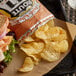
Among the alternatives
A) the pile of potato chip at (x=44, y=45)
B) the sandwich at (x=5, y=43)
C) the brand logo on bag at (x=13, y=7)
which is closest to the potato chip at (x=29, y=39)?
the pile of potato chip at (x=44, y=45)

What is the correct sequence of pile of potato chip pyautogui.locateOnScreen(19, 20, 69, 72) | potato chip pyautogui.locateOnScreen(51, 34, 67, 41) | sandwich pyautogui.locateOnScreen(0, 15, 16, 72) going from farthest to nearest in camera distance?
potato chip pyautogui.locateOnScreen(51, 34, 67, 41), pile of potato chip pyautogui.locateOnScreen(19, 20, 69, 72), sandwich pyautogui.locateOnScreen(0, 15, 16, 72)

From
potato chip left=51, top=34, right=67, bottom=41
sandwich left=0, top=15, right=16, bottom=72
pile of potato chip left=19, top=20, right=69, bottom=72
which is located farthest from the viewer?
potato chip left=51, top=34, right=67, bottom=41

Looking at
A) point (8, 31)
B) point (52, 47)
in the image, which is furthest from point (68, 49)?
point (8, 31)

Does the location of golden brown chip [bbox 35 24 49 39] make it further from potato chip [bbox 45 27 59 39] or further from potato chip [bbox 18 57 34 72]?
potato chip [bbox 18 57 34 72]

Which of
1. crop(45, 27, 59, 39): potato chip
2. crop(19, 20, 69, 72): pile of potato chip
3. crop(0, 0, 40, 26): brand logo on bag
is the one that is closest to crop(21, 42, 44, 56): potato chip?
crop(19, 20, 69, 72): pile of potato chip

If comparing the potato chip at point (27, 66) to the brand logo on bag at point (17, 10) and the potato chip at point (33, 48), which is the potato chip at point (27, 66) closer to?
the potato chip at point (33, 48)

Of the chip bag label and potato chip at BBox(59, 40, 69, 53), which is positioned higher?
the chip bag label

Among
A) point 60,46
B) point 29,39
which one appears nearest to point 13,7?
point 29,39

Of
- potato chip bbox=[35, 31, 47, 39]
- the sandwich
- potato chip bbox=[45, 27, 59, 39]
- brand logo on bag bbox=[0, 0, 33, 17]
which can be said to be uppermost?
brand logo on bag bbox=[0, 0, 33, 17]

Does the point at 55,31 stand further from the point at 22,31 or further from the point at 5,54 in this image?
the point at 5,54
